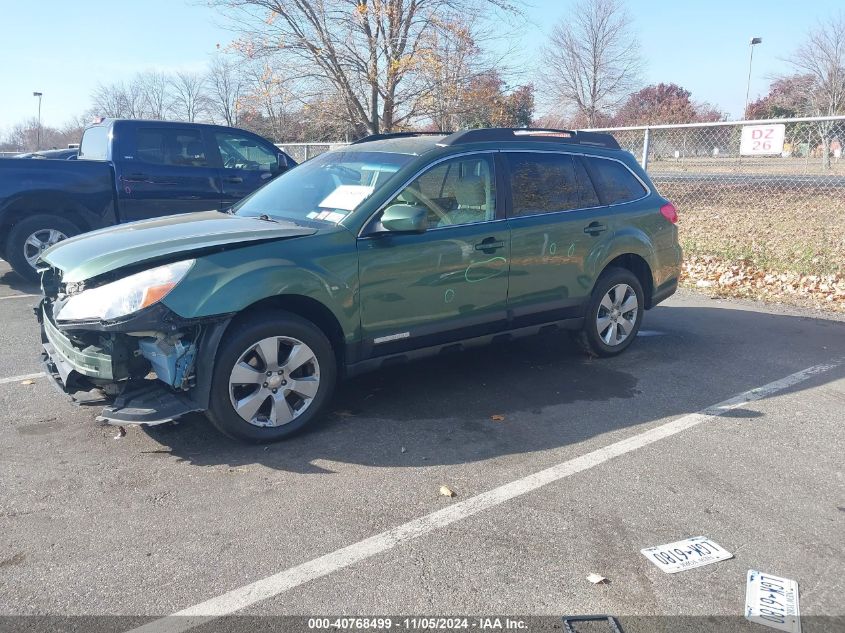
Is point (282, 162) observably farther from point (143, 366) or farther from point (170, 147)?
point (143, 366)

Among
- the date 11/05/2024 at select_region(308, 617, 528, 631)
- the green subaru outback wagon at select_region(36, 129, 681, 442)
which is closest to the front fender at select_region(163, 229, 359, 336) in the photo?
the green subaru outback wagon at select_region(36, 129, 681, 442)

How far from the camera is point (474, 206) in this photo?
5.04 meters

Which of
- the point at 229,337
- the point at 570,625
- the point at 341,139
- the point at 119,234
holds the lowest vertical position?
the point at 570,625

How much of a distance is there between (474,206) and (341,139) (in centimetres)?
1424

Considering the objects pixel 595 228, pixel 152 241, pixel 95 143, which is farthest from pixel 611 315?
pixel 95 143

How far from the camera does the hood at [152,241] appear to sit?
3932 millimetres

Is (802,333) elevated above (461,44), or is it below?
below

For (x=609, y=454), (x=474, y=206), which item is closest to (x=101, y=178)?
(x=474, y=206)

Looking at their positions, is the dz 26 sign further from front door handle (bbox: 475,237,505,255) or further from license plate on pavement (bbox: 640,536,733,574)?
license plate on pavement (bbox: 640,536,733,574)

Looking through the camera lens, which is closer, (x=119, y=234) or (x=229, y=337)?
(x=229, y=337)

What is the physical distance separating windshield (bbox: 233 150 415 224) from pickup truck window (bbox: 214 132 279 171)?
4878 millimetres

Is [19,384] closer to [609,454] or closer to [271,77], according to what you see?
[609,454]

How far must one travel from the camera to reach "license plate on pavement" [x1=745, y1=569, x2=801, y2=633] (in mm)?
2676

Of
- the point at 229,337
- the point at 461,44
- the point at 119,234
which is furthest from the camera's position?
the point at 461,44
